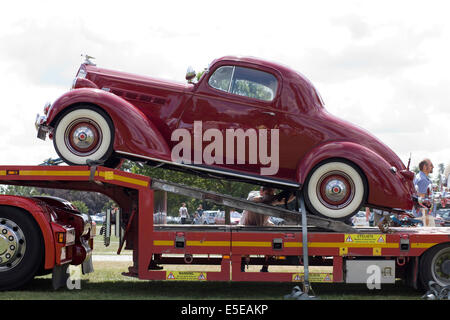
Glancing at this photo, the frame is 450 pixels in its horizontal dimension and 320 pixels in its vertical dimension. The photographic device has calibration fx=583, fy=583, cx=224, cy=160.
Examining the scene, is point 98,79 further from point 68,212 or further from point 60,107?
point 68,212

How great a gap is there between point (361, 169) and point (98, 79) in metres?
3.49

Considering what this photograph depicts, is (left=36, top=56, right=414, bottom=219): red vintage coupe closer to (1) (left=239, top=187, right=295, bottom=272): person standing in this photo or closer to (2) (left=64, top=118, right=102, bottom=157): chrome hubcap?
(2) (left=64, top=118, right=102, bottom=157): chrome hubcap

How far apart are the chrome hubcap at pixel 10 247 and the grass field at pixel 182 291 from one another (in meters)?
0.32

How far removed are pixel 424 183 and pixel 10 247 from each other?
5639 mm

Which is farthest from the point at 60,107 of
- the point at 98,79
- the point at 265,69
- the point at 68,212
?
the point at 265,69

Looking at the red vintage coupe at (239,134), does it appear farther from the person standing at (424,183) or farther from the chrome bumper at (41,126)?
the person standing at (424,183)

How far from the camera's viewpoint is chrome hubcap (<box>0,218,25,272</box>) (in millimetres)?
6367

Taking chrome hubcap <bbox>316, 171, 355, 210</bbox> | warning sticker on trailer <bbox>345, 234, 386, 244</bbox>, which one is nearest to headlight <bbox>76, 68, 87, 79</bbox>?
chrome hubcap <bbox>316, 171, 355, 210</bbox>

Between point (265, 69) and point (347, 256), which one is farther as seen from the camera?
point (265, 69)

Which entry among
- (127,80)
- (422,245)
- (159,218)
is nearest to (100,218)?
(127,80)

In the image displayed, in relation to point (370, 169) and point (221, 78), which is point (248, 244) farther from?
point (221, 78)

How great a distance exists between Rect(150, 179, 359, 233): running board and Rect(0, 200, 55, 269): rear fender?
Answer: 4.00 ft

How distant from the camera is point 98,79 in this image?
24.6 feet
